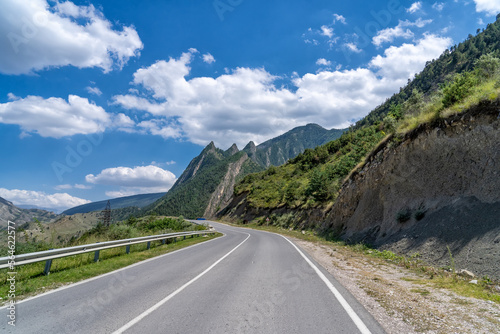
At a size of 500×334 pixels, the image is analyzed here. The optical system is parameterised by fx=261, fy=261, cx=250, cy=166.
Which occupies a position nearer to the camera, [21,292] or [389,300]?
[389,300]

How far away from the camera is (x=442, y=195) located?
39.0 feet

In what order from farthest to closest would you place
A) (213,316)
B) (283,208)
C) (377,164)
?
(283,208), (377,164), (213,316)

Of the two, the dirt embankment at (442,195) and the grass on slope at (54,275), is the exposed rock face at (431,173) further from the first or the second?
the grass on slope at (54,275)

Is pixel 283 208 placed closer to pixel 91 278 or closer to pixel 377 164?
pixel 377 164

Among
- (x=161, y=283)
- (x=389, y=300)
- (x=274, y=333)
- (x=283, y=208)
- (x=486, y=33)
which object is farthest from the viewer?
(x=486, y=33)

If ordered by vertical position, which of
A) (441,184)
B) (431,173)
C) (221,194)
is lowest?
(441,184)

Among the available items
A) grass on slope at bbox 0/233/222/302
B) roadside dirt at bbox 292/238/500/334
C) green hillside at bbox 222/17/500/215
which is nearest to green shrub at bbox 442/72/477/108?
green hillside at bbox 222/17/500/215

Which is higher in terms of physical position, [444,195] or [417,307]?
[444,195]

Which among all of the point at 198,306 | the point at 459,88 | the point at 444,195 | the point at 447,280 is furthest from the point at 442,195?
the point at 198,306

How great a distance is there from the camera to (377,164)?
63.9 feet

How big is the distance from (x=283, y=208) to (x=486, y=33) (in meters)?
133

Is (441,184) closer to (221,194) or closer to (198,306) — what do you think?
(198,306)

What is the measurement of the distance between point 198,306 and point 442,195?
1193cm

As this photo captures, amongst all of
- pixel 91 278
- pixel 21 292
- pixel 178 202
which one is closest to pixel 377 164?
pixel 91 278
